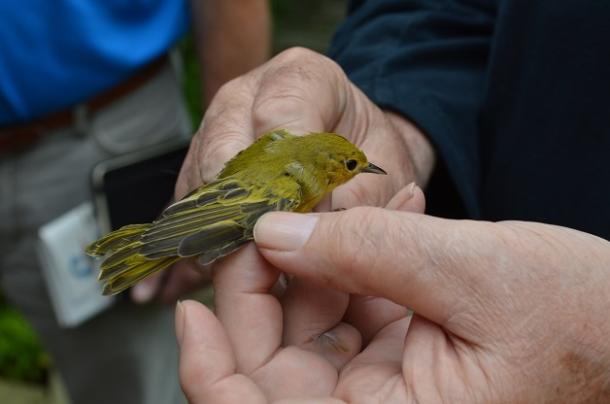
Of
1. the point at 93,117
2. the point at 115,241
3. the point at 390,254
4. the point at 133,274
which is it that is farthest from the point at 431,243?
the point at 93,117

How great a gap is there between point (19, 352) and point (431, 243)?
180 inches

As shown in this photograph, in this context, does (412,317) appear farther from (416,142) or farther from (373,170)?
(416,142)

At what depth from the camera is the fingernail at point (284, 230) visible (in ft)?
6.04

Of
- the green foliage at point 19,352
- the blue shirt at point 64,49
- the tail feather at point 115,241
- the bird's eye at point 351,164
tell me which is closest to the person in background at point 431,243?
the bird's eye at point 351,164

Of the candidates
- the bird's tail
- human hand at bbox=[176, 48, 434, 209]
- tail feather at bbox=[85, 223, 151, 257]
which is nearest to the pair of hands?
the bird's tail

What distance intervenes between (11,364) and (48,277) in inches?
88.7

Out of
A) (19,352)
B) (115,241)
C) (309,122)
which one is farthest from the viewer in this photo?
(19,352)

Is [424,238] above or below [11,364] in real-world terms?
above

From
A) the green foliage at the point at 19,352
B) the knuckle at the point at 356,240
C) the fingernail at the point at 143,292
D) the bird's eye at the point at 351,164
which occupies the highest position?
the knuckle at the point at 356,240

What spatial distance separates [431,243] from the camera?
5.60 feet

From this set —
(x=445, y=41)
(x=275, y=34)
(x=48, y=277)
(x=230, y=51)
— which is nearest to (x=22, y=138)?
(x=48, y=277)

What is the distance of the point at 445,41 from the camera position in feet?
9.73

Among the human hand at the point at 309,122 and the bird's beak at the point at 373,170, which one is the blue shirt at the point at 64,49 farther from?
the bird's beak at the point at 373,170

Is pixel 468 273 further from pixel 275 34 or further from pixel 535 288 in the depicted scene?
pixel 275 34
